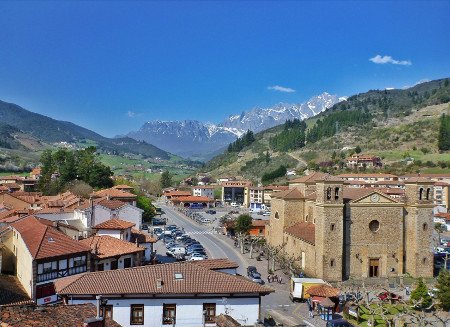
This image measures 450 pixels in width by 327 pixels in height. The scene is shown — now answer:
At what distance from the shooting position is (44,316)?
640 inches

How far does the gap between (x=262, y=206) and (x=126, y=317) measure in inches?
4010

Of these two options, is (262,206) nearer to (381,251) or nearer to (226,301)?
(381,251)

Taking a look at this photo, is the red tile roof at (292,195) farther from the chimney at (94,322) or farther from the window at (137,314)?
the chimney at (94,322)

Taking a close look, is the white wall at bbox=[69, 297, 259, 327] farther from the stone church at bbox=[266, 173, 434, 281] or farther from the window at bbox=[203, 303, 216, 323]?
the stone church at bbox=[266, 173, 434, 281]

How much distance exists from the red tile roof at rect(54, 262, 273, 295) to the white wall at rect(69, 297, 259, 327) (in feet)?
1.81

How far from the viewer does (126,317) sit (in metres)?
24.3

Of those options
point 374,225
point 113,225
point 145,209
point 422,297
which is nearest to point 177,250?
point 113,225

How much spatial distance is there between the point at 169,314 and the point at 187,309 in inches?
38.1

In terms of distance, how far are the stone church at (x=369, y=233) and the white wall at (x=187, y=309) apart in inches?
830

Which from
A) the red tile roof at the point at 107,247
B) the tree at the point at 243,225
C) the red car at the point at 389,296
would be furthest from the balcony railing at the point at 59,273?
the tree at the point at 243,225

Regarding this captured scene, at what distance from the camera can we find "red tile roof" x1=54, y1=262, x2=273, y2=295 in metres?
24.2

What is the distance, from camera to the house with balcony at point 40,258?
94.3ft

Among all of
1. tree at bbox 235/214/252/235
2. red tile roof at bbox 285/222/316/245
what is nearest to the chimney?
red tile roof at bbox 285/222/316/245

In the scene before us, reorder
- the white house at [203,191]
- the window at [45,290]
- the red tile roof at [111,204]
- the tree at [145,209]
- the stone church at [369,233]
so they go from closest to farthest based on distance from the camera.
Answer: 1. the window at [45,290]
2. the stone church at [369,233]
3. the red tile roof at [111,204]
4. the tree at [145,209]
5. the white house at [203,191]
